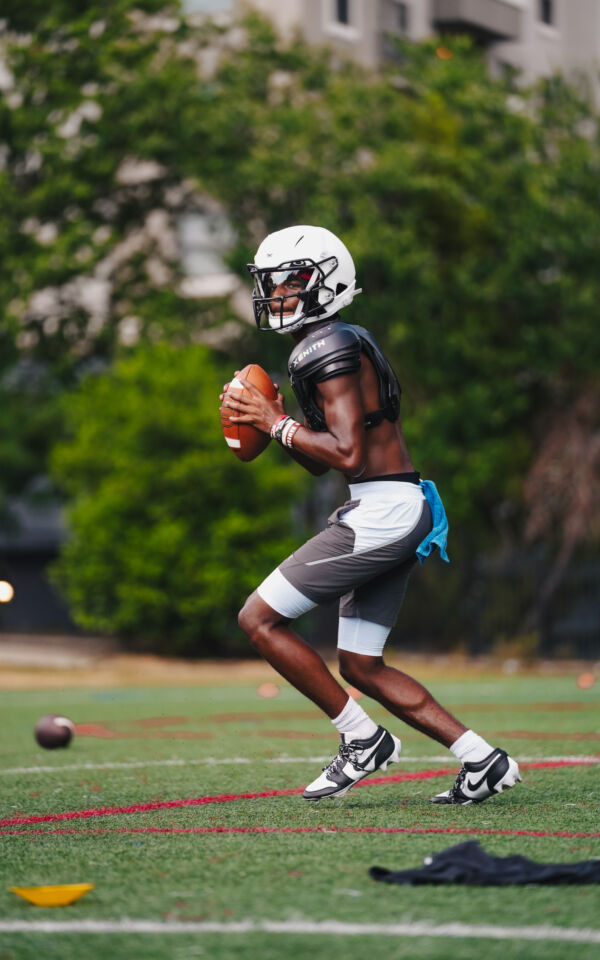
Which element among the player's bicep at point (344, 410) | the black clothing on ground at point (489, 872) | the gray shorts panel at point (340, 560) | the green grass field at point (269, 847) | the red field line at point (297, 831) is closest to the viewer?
the green grass field at point (269, 847)

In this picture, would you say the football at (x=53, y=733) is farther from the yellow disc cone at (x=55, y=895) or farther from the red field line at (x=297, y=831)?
the yellow disc cone at (x=55, y=895)

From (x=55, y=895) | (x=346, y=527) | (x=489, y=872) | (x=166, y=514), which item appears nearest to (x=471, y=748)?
(x=346, y=527)

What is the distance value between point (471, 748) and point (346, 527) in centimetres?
97

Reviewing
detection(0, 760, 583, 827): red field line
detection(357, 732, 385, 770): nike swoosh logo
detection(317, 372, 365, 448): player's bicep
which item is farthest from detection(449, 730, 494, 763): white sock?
detection(317, 372, 365, 448): player's bicep

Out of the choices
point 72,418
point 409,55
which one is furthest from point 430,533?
point 409,55

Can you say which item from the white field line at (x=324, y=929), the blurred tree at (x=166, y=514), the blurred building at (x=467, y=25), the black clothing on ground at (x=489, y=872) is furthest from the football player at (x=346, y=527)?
the blurred building at (x=467, y=25)

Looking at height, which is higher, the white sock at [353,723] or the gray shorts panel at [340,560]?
the gray shorts panel at [340,560]

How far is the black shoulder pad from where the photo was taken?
596 centimetres

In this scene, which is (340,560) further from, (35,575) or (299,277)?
(35,575)

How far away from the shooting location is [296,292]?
622 cm

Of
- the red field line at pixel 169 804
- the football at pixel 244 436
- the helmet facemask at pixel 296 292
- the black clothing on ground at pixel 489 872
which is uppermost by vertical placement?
the helmet facemask at pixel 296 292

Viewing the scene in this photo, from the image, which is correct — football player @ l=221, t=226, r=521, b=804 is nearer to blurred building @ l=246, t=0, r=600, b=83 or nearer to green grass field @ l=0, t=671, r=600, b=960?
green grass field @ l=0, t=671, r=600, b=960

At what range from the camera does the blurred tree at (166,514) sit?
21.8 meters

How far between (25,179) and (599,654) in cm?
1179
